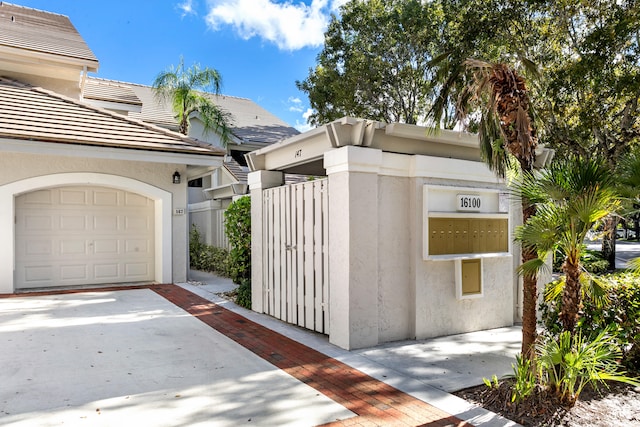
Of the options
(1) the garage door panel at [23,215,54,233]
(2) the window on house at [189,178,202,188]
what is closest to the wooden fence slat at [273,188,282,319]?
(1) the garage door panel at [23,215,54,233]

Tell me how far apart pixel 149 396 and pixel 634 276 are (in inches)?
215

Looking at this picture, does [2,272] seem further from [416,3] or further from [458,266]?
[416,3]

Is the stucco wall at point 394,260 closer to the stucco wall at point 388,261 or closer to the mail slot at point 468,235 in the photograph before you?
the stucco wall at point 388,261

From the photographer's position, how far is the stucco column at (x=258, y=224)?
7.91m

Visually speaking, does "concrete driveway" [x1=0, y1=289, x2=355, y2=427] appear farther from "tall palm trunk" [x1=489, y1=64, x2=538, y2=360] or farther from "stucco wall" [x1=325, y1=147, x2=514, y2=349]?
"tall palm trunk" [x1=489, y1=64, x2=538, y2=360]

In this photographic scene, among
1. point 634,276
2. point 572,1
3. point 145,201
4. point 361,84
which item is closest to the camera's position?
point 634,276

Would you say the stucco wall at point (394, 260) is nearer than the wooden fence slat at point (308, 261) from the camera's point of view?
Yes

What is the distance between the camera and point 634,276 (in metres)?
5.21

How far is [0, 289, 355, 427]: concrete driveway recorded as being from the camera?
3.82m

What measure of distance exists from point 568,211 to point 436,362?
7.82 ft

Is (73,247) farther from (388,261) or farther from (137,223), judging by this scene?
(388,261)

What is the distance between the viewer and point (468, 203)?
670cm

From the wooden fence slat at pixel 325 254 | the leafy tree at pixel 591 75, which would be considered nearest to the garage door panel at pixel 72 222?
the wooden fence slat at pixel 325 254

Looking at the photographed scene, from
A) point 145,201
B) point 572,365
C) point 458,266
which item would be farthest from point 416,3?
point 572,365
